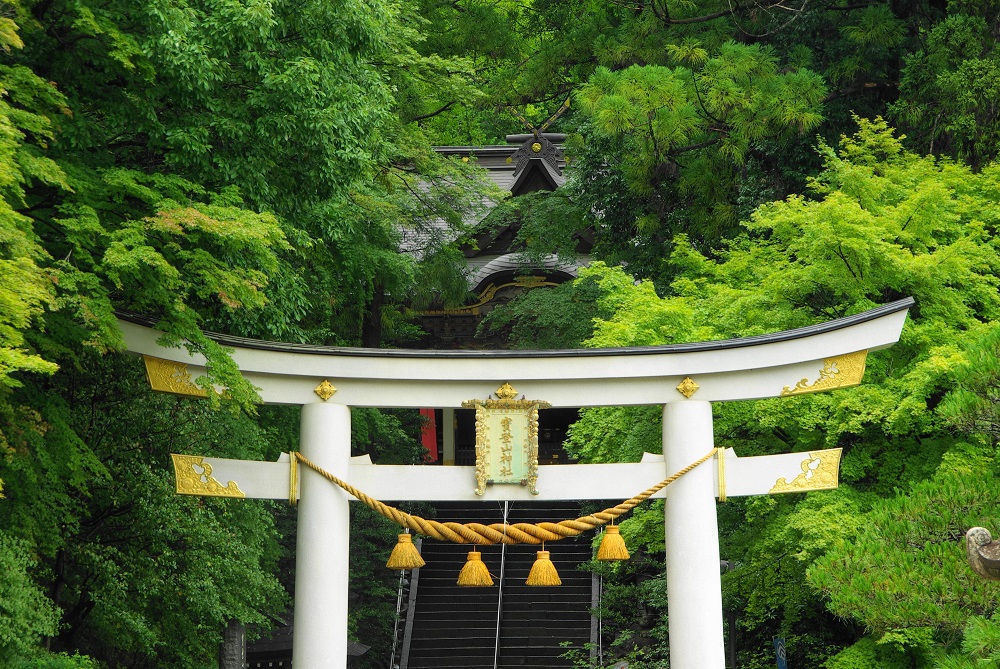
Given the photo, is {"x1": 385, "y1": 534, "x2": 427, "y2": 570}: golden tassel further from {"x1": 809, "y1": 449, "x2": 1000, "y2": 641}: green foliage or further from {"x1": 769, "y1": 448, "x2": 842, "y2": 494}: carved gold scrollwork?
{"x1": 809, "y1": 449, "x2": 1000, "y2": 641}: green foliage

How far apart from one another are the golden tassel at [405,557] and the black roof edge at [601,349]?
4.94 ft

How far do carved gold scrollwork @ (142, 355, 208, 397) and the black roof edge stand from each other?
367 mm

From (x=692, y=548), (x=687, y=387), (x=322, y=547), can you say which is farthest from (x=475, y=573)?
(x=687, y=387)

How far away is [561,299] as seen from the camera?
701 inches

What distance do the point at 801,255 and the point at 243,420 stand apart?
20.3 ft

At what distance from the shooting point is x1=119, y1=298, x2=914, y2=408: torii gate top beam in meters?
9.57

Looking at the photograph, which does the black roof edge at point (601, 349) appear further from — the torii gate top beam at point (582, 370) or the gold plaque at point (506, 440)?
the gold plaque at point (506, 440)

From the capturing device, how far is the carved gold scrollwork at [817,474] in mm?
9555

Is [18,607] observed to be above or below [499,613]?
below

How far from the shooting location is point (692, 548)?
9688 millimetres

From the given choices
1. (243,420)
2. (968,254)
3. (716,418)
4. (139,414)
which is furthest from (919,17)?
(139,414)

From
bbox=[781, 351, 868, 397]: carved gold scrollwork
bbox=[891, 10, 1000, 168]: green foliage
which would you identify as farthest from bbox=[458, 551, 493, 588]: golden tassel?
bbox=[891, 10, 1000, 168]: green foliage

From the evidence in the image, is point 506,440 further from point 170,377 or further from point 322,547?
point 170,377

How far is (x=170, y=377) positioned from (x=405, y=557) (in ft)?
7.74
